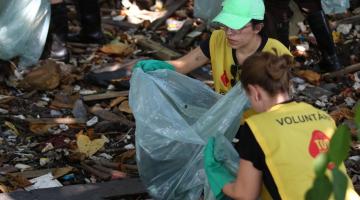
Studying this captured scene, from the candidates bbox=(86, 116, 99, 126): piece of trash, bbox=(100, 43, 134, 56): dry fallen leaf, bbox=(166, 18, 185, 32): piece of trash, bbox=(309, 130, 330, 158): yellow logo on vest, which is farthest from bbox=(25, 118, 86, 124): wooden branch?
bbox=(309, 130, 330, 158): yellow logo on vest

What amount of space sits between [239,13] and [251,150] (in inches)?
37.5

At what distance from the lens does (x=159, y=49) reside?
6824 mm

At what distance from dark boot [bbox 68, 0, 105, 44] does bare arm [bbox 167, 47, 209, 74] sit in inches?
112

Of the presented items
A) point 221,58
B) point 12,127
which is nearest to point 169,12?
point 12,127

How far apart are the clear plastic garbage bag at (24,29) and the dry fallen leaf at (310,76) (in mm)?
2250

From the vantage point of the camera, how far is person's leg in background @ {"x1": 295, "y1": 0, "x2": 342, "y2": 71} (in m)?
6.03

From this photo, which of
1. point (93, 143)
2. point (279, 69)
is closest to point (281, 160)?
point (279, 69)

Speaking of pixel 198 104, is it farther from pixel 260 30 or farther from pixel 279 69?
pixel 279 69

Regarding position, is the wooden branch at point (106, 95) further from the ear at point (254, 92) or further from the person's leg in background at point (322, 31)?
the ear at point (254, 92)

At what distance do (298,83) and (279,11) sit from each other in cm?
107

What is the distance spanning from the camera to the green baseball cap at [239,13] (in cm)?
347

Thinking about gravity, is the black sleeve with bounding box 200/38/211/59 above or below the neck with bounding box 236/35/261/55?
below

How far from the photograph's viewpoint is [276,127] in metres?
2.76

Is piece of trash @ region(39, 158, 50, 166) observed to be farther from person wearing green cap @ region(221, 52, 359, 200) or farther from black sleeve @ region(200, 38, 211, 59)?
person wearing green cap @ region(221, 52, 359, 200)
